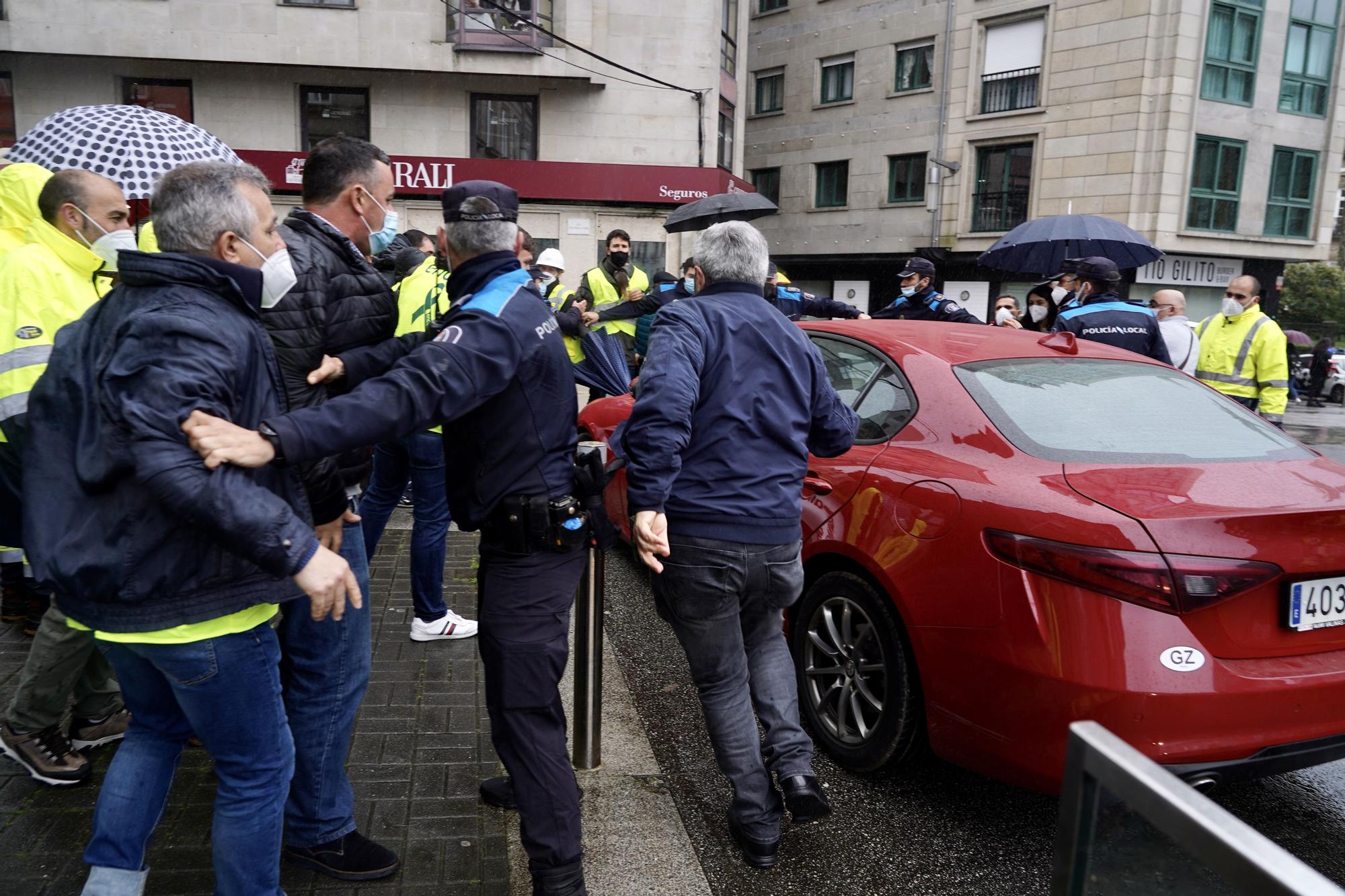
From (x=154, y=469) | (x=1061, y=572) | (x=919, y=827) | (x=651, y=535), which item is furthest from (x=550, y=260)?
(x=154, y=469)

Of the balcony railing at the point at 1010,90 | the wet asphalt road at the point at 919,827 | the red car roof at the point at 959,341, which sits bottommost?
the wet asphalt road at the point at 919,827

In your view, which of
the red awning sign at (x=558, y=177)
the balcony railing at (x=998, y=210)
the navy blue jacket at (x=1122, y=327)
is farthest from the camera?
the balcony railing at (x=998, y=210)

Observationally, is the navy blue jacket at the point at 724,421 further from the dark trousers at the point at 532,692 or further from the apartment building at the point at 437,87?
the apartment building at the point at 437,87

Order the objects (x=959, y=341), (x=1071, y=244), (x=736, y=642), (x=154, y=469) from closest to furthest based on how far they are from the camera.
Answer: (x=154, y=469) → (x=736, y=642) → (x=959, y=341) → (x=1071, y=244)

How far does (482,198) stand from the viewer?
2582mm

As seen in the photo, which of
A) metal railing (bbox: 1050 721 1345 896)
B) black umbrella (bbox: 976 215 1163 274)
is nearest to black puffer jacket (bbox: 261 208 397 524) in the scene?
metal railing (bbox: 1050 721 1345 896)

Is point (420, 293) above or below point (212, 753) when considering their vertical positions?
above

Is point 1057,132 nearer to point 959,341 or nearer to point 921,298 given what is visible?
point 921,298

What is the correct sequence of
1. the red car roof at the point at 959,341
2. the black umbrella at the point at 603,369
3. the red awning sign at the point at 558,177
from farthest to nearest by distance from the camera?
1. the red awning sign at the point at 558,177
2. the black umbrella at the point at 603,369
3. the red car roof at the point at 959,341

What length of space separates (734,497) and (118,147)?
2670 mm

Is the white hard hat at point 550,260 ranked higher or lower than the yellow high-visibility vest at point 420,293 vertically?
higher

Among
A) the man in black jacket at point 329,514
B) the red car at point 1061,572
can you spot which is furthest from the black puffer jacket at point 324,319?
the red car at point 1061,572

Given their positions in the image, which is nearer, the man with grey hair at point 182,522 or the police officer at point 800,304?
the man with grey hair at point 182,522

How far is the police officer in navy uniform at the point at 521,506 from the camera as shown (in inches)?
98.9
